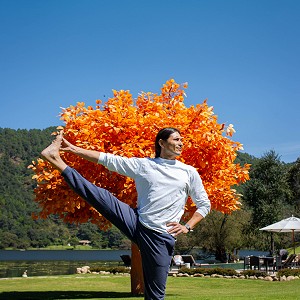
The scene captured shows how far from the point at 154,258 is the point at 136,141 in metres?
9.55

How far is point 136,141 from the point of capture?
14.3 m

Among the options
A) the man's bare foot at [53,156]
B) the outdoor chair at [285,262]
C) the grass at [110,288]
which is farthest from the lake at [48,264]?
the man's bare foot at [53,156]

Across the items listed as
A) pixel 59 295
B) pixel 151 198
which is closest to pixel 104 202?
pixel 151 198

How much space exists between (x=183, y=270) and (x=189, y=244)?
852 inches

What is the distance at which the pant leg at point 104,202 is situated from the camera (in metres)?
4.68

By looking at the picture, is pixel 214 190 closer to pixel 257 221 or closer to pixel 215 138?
pixel 215 138

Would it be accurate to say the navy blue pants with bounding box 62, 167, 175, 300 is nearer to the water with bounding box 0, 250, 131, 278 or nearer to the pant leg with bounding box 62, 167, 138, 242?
the pant leg with bounding box 62, 167, 138, 242

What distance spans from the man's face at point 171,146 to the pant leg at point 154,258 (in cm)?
74

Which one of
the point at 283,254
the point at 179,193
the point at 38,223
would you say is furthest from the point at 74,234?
the point at 179,193

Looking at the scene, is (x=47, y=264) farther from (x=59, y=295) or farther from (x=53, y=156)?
(x=53, y=156)

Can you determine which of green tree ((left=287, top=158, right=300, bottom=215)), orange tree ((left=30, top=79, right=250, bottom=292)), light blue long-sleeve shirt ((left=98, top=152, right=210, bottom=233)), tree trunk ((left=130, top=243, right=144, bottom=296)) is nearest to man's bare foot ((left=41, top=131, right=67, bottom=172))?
light blue long-sleeve shirt ((left=98, top=152, right=210, bottom=233))

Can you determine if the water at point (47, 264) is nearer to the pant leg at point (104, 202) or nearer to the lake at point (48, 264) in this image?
the lake at point (48, 264)

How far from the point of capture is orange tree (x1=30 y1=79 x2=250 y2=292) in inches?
571

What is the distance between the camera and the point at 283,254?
30.5 metres
